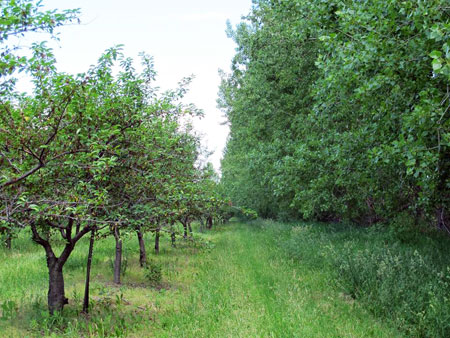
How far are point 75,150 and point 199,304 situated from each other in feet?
17.8

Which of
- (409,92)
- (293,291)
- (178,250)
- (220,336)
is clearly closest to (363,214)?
(178,250)

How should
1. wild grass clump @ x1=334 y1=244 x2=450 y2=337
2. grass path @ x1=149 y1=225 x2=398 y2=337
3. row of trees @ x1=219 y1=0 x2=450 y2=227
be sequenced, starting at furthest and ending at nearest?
grass path @ x1=149 y1=225 x2=398 y2=337, wild grass clump @ x1=334 y1=244 x2=450 y2=337, row of trees @ x1=219 y1=0 x2=450 y2=227

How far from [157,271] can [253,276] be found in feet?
10.0

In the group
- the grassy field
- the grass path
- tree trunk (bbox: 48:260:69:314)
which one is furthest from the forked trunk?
the grass path

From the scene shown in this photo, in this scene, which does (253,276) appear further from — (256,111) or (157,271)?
(256,111)

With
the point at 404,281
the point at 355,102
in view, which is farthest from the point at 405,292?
the point at 355,102

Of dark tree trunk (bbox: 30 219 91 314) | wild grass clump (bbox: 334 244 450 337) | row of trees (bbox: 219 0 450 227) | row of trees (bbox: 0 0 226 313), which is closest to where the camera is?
row of trees (bbox: 0 0 226 313)

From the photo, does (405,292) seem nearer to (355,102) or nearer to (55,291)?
(355,102)

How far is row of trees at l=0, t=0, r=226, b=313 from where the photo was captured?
3.98m

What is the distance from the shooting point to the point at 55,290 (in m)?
7.59

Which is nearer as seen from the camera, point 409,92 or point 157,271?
point 409,92

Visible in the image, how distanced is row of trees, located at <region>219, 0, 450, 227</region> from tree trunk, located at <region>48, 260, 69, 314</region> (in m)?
7.07

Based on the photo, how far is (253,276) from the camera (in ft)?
35.4

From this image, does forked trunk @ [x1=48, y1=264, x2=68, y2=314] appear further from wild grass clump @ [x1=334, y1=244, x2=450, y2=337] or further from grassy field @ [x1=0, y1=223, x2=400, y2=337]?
wild grass clump @ [x1=334, y1=244, x2=450, y2=337]
